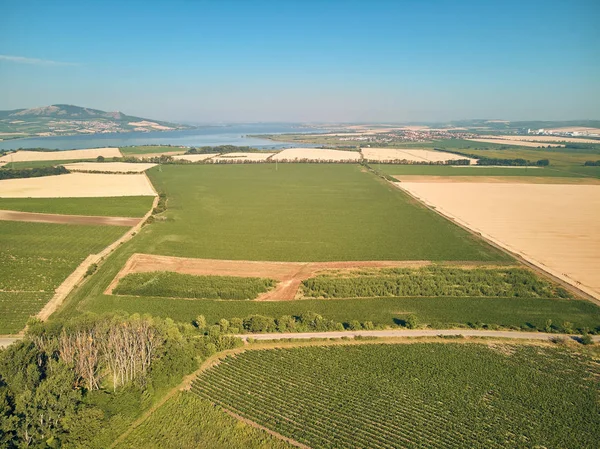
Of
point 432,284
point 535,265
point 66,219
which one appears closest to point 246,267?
point 432,284

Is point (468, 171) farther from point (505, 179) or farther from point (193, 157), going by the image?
point (193, 157)

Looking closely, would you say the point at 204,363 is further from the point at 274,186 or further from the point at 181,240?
the point at 274,186

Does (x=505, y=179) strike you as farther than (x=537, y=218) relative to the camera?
Yes

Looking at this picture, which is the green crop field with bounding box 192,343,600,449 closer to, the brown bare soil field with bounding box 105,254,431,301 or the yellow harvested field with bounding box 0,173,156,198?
the brown bare soil field with bounding box 105,254,431,301

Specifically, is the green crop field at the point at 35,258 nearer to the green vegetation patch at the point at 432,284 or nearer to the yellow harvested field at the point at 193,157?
the green vegetation patch at the point at 432,284

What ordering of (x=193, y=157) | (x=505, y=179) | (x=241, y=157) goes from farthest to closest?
(x=241, y=157)
(x=193, y=157)
(x=505, y=179)

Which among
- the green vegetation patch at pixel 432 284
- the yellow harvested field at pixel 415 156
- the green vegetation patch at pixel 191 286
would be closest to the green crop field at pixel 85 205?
the green vegetation patch at pixel 191 286

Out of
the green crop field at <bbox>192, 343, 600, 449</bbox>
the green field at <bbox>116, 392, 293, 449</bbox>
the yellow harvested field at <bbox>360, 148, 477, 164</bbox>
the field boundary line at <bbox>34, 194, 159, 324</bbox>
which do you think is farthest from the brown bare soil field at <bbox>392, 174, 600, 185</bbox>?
the green field at <bbox>116, 392, 293, 449</bbox>

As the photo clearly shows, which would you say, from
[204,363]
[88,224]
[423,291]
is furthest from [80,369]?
[88,224]
